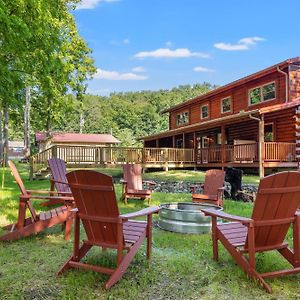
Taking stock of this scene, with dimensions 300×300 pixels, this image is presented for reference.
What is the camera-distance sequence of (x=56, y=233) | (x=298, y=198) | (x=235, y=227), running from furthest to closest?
(x=56, y=233), (x=235, y=227), (x=298, y=198)

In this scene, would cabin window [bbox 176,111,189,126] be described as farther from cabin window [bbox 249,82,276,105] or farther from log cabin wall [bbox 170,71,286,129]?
cabin window [bbox 249,82,276,105]

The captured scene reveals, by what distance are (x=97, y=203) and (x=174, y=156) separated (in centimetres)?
1611

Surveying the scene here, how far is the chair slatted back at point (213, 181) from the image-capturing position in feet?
24.6

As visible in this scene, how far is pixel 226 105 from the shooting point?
20.2 meters

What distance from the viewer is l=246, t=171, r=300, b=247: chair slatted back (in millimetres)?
3033

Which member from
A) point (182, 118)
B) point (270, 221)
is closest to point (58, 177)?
point (270, 221)

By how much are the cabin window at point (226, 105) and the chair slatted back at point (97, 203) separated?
57.9ft

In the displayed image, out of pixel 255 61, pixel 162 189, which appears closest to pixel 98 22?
pixel 162 189

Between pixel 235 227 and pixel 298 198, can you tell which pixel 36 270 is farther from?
pixel 298 198

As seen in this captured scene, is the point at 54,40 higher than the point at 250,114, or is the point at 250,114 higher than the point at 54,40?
the point at 54,40

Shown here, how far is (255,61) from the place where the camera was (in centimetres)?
7481

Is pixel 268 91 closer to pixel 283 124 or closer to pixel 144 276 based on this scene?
pixel 283 124

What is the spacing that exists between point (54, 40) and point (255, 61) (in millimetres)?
72046

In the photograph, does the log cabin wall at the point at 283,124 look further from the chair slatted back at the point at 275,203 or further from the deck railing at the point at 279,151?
the chair slatted back at the point at 275,203
